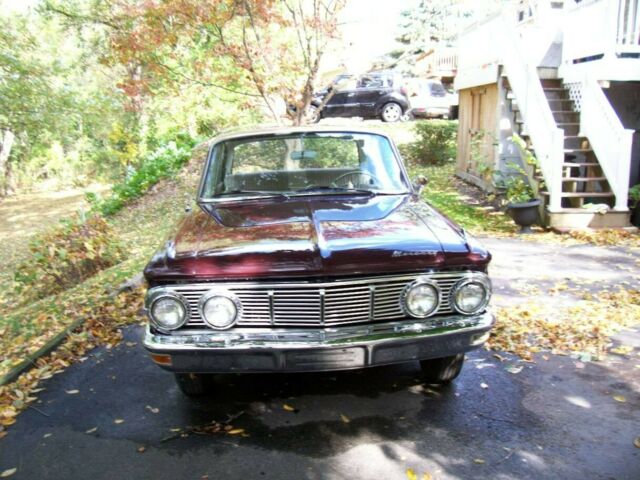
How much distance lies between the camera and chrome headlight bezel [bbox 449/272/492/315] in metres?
3.20

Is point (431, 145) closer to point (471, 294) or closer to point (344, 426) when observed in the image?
point (471, 294)

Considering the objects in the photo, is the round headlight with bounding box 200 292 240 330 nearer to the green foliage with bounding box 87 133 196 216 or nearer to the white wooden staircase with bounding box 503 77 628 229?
the white wooden staircase with bounding box 503 77 628 229

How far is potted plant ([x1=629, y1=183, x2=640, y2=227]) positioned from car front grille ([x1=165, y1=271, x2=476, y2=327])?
6911 mm

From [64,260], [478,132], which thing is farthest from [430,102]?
[64,260]

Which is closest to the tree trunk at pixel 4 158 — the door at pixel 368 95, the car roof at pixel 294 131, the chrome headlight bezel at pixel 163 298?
the door at pixel 368 95

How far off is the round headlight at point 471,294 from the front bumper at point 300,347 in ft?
0.43

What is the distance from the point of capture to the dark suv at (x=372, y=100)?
61.5 feet

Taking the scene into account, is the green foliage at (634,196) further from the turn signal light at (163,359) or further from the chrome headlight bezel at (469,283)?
the turn signal light at (163,359)

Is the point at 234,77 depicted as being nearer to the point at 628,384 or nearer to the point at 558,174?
the point at 558,174

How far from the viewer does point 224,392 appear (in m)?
3.87

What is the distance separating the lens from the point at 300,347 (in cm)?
300

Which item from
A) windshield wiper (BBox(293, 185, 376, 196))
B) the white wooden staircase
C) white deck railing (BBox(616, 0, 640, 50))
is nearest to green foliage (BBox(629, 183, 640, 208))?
the white wooden staircase

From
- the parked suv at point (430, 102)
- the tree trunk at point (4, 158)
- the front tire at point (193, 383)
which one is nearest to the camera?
the front tire at point (193, 383)

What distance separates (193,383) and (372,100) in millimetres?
16425
